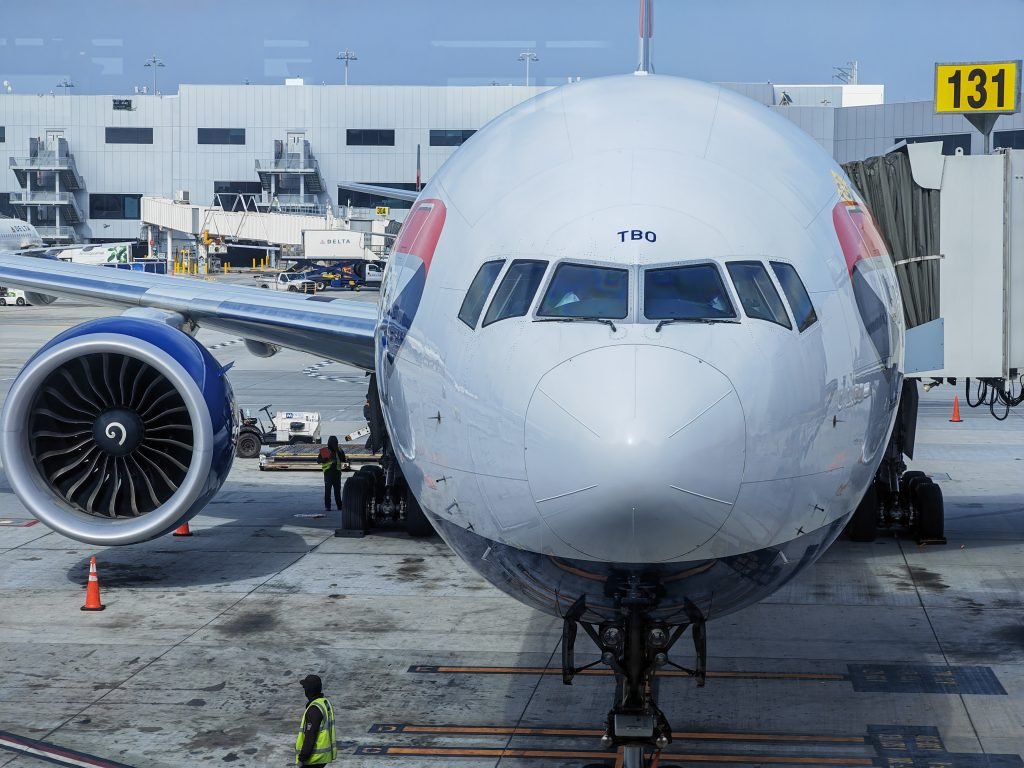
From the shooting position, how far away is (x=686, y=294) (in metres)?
6.84

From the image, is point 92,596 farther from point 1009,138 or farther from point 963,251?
point 1009,138

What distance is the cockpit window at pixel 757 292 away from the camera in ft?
22.4

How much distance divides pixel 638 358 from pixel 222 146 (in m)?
87.4

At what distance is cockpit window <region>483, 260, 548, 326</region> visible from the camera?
6.98 metres

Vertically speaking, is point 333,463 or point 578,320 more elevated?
point 578,320

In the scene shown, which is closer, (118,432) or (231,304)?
(118,432)

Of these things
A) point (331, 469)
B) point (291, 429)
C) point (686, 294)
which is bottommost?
point (331, 469)

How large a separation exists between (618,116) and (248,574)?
31.1ft

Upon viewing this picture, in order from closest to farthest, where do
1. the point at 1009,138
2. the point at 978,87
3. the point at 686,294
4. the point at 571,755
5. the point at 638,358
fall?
the point at 638,358 → the point at 686,294 → the point at 571,755 → the point at 978,87 → the point at 1009,138

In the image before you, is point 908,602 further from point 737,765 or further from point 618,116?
point 618,116

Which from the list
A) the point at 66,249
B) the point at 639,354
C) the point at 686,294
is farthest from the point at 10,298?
the point at 639,354

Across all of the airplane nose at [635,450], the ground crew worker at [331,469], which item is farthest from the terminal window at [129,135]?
the airplane nose at [635,450]

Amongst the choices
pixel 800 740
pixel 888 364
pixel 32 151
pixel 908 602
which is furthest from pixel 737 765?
pixel 32 151

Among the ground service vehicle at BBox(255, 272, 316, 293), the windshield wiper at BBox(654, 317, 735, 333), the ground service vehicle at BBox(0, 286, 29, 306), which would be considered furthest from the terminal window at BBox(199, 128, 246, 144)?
the windshield wiper at BBox(654, 317, 735, 333)
